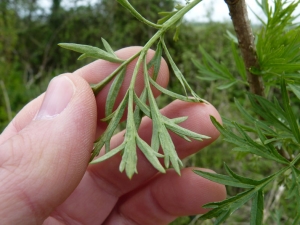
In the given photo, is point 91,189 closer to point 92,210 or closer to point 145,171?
point 92,210

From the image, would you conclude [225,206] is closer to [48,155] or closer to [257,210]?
[257,210]

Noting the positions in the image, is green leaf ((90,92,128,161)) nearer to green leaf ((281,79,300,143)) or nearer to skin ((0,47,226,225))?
skin ((0,47,226,225))

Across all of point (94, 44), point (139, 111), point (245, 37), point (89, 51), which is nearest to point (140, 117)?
point (139, 111)

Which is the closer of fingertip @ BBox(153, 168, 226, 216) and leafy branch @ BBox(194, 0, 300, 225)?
leafy branch @ BBox(194, 0, 300, 225)

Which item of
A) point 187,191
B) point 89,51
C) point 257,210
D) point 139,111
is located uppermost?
point 89,51

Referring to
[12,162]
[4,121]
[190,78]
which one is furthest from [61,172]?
[4,121]

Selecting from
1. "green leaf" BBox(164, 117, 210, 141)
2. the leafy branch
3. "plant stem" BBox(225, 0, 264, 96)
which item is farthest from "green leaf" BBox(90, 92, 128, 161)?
"plant stem" BBox(225, 0, 264, 96)

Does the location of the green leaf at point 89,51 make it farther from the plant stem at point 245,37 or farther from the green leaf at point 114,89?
the plant stem at point 245,37
